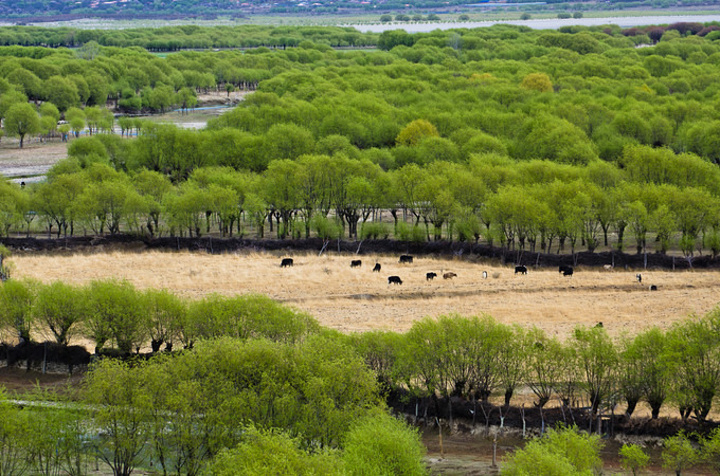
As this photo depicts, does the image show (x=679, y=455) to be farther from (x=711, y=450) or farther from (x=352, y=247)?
(x=352, y=247)

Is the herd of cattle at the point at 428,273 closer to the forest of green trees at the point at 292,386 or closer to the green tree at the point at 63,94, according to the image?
the forest of green trees at the point at 292,386

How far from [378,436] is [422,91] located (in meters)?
117

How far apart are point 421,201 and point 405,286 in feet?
52.1

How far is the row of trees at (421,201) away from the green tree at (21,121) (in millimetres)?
40293

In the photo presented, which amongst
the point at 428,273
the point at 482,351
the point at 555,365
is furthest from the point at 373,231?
the point at 555,365

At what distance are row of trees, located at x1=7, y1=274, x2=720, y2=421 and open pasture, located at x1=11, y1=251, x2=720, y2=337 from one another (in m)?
9.80

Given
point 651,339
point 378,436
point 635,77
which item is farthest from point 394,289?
point 635,77

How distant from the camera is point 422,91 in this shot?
142 metres

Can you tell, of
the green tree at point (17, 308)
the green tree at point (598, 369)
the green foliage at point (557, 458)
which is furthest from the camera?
the green tree at point (17, 308)

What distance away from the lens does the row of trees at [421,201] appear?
68.0 m

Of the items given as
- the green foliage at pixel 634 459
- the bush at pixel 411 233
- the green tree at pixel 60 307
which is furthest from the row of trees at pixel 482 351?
the bush at pixel 411 233

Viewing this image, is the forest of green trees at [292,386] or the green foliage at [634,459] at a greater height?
the forest of green trees at [292,386]

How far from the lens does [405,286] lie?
60.7 meters

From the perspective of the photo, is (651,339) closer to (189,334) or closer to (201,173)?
(189,334)
